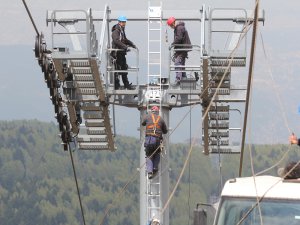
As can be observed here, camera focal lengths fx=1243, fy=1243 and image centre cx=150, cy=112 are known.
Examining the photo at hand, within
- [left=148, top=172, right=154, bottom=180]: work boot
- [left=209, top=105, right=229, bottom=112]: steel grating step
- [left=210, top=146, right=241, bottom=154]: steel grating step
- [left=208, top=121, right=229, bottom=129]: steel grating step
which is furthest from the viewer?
[left=210, top=146, right=241, bottom=154]: steel grating step

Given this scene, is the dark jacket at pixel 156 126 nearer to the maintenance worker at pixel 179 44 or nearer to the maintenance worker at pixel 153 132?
the maintenance worker at pixel 153 132

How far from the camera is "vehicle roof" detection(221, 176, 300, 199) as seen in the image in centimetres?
1975

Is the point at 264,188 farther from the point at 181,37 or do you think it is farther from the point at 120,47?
the point at 181,37

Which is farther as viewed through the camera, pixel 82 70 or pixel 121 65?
pixel 121 65

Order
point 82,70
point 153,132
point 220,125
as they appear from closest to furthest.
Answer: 1. point 153,132
2. point 82,70
3. point 220,125

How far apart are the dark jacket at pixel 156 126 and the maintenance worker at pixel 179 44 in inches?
77.8

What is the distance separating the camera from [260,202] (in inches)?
779

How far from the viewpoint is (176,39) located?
116 feet

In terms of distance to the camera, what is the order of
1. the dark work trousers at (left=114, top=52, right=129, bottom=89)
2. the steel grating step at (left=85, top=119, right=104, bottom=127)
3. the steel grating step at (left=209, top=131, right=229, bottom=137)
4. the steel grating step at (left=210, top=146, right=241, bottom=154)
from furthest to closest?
the steel grating step at (left=210, top=146, right=241, bottom=154) → the steel grating step at (left=209, top=131, right=229, bottom=137) → the steel grating step at (left=85, top=119, right=104, bottom=127) → the dark work trousers at (left=114, top=52, right=129, bottom=89)

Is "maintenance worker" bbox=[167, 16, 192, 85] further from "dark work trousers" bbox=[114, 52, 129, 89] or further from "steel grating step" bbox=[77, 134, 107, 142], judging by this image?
"steel grating step" bbox=[77, 134, 107, 142]

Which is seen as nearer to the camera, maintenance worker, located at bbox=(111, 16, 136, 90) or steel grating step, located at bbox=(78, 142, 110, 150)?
maintenance worker, located at bbox=(111, 16, 136, 90)

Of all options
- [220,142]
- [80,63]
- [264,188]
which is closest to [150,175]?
[220,142]

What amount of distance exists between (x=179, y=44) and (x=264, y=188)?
15.6 metres

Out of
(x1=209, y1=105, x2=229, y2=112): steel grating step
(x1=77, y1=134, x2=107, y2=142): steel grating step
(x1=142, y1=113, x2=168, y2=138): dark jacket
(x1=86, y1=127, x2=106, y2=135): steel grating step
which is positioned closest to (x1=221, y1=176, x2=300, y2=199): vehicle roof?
(x1=142, y1=113, x2=168, y2=138): dark jacket
